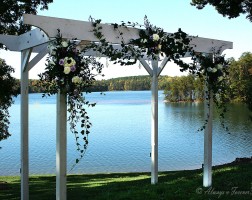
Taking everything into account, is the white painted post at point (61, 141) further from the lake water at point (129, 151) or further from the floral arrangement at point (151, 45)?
the lake water at point (129, 151)

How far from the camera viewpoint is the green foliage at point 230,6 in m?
11.1

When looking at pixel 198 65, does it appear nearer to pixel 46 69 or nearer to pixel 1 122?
pixel 46 69

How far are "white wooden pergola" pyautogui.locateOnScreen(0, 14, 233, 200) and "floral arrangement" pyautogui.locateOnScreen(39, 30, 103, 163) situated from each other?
4.5 inches

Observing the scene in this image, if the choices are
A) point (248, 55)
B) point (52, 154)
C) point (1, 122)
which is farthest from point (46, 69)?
point (248, 55)

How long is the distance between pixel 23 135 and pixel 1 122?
5088 mm

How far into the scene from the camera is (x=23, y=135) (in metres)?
4.89

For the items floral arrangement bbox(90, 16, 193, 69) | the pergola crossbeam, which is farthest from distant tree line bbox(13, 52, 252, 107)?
floral arrangement bbox(90, 16, 193, 69)

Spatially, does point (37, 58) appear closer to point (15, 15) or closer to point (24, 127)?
point (24, 127)

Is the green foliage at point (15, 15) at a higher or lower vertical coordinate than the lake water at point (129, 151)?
higher

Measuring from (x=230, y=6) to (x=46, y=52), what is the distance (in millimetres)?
8439

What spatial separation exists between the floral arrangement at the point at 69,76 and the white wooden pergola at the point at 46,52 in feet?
0.38

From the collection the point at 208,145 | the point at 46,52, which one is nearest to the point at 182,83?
the point at 208,145

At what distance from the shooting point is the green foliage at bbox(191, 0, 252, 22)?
436 inches

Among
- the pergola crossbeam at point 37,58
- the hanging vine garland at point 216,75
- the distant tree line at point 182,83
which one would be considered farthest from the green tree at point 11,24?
the distant tree line at point 182,83
